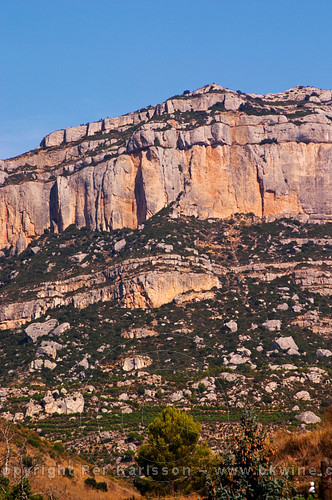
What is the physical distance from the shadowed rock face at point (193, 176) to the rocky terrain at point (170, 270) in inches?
11.1

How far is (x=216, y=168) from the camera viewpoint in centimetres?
11831

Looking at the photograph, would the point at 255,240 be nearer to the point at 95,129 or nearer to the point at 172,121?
the point at 172,121

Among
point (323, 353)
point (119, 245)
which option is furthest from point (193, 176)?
point (323, 353)

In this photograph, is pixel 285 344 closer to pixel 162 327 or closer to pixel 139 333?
pixel 162 327

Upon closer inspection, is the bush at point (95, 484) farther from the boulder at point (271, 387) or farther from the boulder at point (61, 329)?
the boulder at point (61, 329)

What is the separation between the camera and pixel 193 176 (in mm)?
116812

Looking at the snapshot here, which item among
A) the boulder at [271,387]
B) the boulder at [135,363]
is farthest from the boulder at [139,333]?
the boulder at [271,387]

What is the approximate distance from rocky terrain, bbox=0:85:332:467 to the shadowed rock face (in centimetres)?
28

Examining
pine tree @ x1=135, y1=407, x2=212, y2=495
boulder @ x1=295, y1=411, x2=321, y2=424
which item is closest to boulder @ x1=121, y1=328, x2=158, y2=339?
boulder @ x1=295, y1=411, x2=321, y2=424

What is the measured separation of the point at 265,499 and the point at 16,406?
5053 cm

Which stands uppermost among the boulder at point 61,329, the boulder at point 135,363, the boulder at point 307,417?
the boulder at point 61,329

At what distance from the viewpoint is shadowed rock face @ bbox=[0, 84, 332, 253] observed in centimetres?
11594

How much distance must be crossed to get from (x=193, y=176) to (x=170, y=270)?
89.0ft

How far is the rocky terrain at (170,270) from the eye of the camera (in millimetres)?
63719
